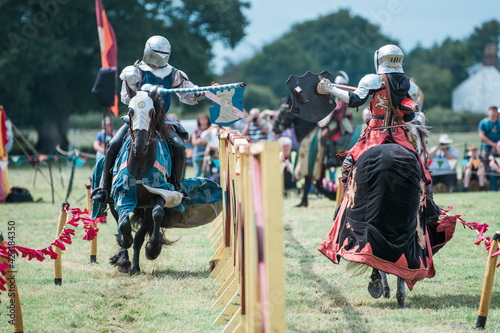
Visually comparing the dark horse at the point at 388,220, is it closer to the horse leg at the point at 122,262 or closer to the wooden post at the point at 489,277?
the wooden post at the point at 489,277

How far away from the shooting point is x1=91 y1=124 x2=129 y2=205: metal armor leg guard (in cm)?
616

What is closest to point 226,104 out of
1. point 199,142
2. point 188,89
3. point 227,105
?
point 227,105

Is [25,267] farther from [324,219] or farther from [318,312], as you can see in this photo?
[324,219]

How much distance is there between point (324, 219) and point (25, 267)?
203 inches

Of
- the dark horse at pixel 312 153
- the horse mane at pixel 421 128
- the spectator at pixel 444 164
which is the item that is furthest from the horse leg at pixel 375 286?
the spectator at pixel 444 164

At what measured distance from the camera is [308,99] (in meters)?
5.61

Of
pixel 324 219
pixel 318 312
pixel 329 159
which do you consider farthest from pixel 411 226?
pixel 329 159

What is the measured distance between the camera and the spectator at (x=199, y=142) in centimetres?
1361

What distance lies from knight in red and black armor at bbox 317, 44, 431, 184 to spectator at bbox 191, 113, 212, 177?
27.0ft

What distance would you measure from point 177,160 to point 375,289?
239 cm

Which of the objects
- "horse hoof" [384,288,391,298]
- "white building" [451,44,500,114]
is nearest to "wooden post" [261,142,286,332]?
"horse hoof" [384,288,391,298]

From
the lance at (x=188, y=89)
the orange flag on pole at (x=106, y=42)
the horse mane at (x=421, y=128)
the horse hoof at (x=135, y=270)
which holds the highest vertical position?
the orange flag on pole at (x=106, y=42)

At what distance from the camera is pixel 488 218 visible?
995cm

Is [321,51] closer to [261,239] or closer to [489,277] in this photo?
[489,277]
